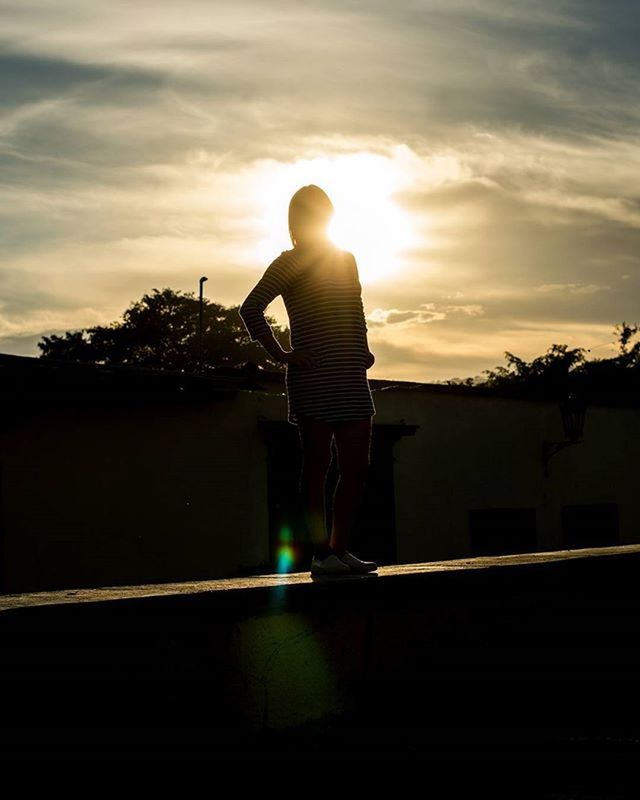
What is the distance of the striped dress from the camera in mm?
5008

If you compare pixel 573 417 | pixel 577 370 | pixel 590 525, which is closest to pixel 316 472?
pixel 573 417

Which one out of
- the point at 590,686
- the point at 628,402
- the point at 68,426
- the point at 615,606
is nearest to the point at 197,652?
the point at 590,686

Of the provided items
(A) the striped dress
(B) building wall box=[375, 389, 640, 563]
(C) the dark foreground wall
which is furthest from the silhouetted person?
(B) building wall box=[375, 389, 640, 563]

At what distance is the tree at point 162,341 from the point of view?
54406 millimetres

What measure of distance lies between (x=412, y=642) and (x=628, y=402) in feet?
60.2

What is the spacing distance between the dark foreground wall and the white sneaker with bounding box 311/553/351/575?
1.82 feet

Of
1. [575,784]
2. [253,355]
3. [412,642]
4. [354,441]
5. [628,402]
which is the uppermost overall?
[253,355]

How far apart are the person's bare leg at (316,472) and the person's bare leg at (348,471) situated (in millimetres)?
63

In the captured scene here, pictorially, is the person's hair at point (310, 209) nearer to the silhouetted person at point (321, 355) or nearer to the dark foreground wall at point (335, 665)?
the silhouetted person at point (321, 355)

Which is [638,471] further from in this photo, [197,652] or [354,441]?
[197,652]

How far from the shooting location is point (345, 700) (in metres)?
4.14

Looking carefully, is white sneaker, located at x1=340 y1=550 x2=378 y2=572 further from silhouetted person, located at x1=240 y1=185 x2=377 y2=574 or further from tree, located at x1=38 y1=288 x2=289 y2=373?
tree, located at x1=38 y1=288 x2=289 y2=373

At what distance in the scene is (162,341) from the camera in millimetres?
55281

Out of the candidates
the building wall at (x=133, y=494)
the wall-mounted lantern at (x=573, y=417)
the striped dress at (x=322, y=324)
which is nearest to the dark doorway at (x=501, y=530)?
the wall-mounted lantern at (x=573, y=417)
